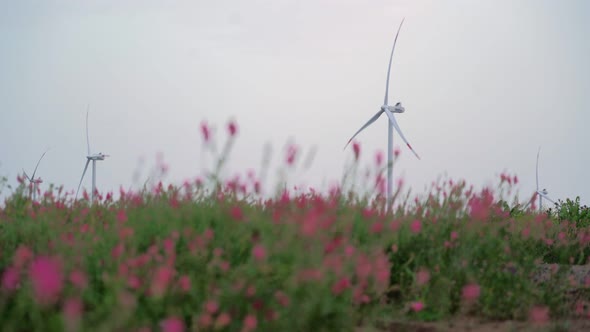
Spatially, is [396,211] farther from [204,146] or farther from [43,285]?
[43,285]

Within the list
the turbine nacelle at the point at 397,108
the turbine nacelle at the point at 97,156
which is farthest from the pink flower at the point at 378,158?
the turbine nacelle at the point at 97,156

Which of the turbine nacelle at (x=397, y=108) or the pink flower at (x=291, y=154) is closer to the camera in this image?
the pink flower at (x=291, y=154)

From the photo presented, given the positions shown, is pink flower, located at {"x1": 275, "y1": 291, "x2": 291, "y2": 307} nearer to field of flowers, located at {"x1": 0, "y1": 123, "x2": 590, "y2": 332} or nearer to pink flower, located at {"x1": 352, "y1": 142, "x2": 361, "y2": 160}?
field of flowers, located at {"x1": 0, "y1": 123, "x2": 590, "y2": 332}

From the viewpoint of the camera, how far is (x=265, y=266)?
4.25 m

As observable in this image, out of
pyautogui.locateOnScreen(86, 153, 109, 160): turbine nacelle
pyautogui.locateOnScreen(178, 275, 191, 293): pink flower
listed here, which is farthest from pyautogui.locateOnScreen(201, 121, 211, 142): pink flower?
pyautogui.locateOnScreen(86, 153, 109, 160): turbine nacelle

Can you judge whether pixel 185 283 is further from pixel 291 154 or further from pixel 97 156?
pixel 97 156

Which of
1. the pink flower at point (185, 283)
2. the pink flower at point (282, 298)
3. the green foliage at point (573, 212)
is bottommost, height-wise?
the pink flower at point (282, 298)

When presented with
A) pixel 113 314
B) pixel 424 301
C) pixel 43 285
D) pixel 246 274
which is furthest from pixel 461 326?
pixel 43 285

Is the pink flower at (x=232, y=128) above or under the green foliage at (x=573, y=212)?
under

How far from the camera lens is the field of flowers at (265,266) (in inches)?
160

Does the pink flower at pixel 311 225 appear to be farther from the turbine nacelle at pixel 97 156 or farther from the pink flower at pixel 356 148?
the turbine nacelle at pixel 97 156

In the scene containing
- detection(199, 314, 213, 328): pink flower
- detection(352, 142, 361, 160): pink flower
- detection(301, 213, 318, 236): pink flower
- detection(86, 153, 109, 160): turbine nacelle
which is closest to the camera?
detection(301, 213, 318, 236): pink flower

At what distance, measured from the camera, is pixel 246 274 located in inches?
176

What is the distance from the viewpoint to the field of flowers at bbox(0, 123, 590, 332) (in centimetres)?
406
